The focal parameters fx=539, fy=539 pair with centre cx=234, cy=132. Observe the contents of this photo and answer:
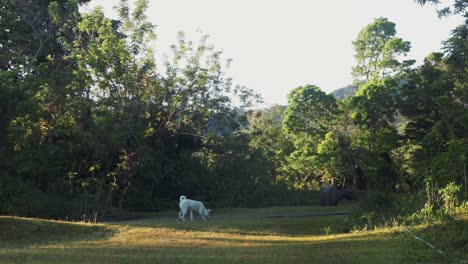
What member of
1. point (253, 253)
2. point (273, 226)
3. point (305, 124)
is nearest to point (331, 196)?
point (305, 124)

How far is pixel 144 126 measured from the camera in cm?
2581

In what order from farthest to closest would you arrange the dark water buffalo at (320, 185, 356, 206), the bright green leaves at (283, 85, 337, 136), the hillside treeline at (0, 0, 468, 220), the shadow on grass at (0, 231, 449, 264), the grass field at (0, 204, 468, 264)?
the bright green leaves at (283, 85, 337, 136), the dark water buffalo at (320, 185, 356, 206), the hillside treeline at (0, 0, 468, 220), the grass field at (0, 204, 468, 264), the shadow on grass at (0, 231, 449, 264)

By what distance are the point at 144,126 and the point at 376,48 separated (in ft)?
62.0

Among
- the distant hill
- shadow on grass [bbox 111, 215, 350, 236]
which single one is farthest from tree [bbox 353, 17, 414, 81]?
shadow on grass [bbox 111, 215, 350, 236]

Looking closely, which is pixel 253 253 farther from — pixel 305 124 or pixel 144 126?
pixel 305 124

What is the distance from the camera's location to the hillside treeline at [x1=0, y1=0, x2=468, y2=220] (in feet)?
74.6

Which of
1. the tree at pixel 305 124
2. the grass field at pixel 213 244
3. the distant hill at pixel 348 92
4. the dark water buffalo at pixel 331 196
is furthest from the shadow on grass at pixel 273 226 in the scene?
the distant hill at pixel 348 92

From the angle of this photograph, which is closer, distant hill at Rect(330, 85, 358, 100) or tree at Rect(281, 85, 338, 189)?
tree at Rect(281, 85, 338, 189)

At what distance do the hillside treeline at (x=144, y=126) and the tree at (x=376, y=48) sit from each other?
196 inches

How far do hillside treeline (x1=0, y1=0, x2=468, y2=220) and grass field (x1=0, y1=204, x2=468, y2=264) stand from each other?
20.0 ft

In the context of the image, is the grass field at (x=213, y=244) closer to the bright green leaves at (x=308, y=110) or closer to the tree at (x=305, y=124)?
the tree at (x=305, y=124)

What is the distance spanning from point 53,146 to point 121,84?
4235 mm

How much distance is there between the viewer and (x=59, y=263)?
30.3ft

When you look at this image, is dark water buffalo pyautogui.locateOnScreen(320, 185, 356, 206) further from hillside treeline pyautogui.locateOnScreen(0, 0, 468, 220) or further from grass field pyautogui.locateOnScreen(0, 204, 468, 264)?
grass field pyautogui.locateOnScreen(0, 204, 468, 264)
